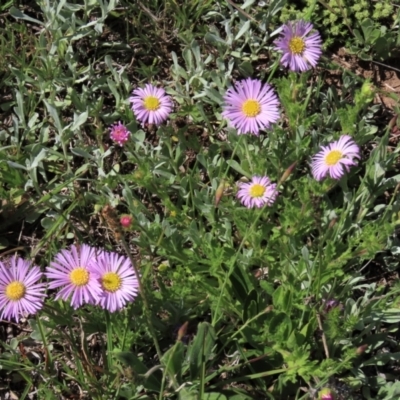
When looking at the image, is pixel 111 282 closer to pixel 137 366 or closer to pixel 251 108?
pixel 137 366

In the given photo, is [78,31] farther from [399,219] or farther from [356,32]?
[399,219]

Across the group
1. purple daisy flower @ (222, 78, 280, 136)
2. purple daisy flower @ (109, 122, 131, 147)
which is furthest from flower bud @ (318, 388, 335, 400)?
purple daisy flower @ (109, 122, 131, 147)

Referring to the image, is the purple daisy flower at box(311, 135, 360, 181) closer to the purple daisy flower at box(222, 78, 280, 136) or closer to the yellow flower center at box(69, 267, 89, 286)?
the purple daisy flower at box(222, 78, 280, 136)

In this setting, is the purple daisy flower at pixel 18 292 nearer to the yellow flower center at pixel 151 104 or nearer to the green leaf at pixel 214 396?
the green leaf at pixel 214 396

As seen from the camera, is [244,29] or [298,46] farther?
[244,29]

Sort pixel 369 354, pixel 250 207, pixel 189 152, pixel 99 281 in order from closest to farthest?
pixel 99 281 < pixel 250 207 < pixel 369 354 < pixel 189 152

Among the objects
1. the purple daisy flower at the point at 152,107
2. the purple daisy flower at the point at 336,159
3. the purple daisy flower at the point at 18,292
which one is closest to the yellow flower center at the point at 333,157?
the purple daisy flower at the point at 336,159

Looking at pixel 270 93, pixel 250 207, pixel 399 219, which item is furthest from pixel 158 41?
pixel 399 219

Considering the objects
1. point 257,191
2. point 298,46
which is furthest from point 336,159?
point 298,46
